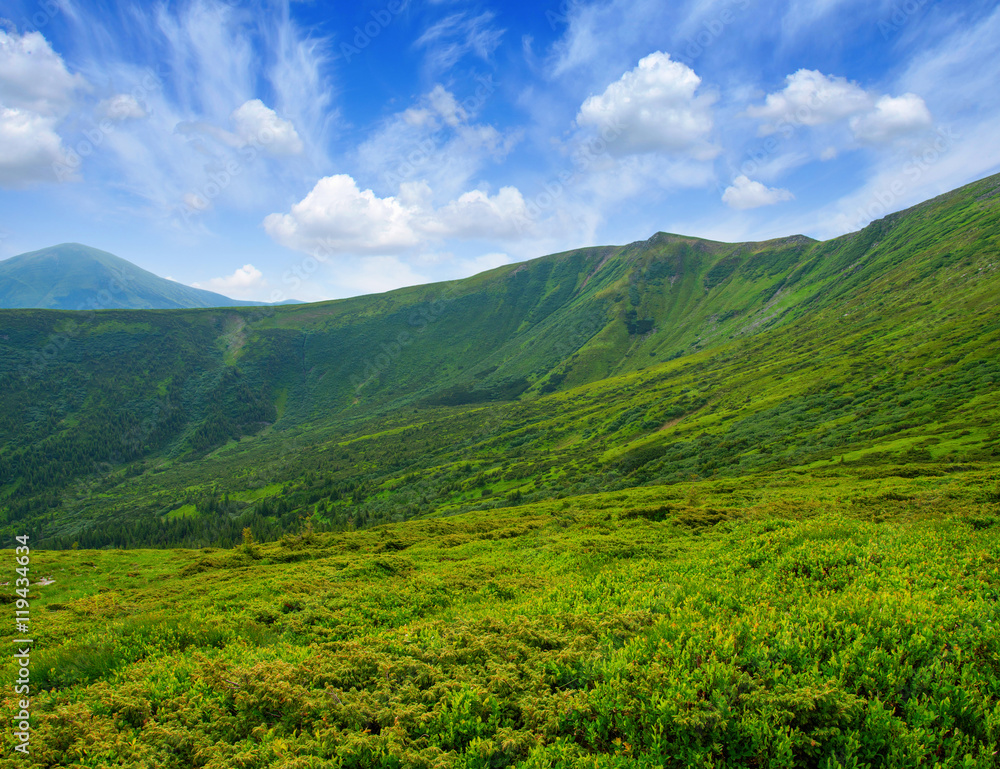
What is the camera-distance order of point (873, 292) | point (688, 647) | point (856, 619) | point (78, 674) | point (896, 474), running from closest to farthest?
1. point (688, 647)
2. point (856, 619)
3. point (78, 674)
4. point (896, 474)
5. point (873, 292)

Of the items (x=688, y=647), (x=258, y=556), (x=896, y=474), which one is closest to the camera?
(x=688, y=647)

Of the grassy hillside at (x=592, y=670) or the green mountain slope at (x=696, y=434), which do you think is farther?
the green mountain slope at (x=696, y=434)

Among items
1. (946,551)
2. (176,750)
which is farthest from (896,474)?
(176,750)

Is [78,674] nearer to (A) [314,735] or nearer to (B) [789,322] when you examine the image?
(A) [314,735]

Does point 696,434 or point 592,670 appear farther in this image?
point 696,434

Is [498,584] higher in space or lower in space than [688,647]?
lower

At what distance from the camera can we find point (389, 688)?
9.53m

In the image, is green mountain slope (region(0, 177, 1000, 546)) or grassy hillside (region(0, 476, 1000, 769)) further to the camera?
green mountain slope (region(0, 177, 1000, 546))

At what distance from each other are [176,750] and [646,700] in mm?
8930

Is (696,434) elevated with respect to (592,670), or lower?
lower

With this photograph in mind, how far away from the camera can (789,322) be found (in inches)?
7343

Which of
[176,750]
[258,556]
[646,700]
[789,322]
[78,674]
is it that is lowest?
[258,556]

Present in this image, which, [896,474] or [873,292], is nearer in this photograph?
[896,474]

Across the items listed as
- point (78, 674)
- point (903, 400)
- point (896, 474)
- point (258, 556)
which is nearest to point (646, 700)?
point (78, 674)
